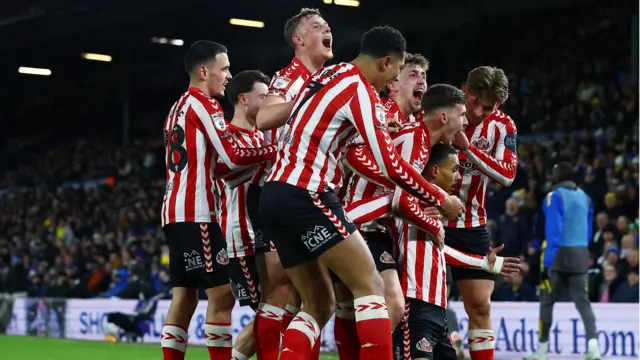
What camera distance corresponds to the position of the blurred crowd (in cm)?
1427

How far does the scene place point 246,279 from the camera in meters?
6.95

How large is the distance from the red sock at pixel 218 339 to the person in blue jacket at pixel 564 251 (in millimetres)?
4888

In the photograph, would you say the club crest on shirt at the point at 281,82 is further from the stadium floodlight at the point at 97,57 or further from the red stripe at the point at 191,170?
the stadium floodlight at the point at 97,57

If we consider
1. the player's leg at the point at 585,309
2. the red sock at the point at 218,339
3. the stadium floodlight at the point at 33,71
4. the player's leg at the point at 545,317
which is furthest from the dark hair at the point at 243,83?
the stadium floodlight at the point at 33,71

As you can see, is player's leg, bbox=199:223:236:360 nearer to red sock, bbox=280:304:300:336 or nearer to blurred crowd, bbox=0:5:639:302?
red sock, bbox=280:304:300:336

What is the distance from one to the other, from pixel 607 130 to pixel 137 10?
444 inches

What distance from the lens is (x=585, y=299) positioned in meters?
10.6

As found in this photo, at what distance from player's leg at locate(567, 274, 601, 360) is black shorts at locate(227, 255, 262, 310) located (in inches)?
184

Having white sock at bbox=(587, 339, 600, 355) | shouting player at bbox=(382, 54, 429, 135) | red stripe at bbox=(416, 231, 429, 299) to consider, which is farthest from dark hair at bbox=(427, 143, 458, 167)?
white sock at bbox=(587, 339, 600, 355)

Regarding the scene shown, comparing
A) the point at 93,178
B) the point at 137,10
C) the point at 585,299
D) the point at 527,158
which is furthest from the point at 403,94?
Result: the point at 93,178

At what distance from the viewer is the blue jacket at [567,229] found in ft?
36.6

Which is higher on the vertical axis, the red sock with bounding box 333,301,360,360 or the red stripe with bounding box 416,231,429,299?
the red stripe with bounding box 416,231,429,299

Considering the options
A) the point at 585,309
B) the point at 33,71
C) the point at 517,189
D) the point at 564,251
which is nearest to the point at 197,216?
the point at 585,309

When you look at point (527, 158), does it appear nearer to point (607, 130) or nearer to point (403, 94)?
point (607, 130)
